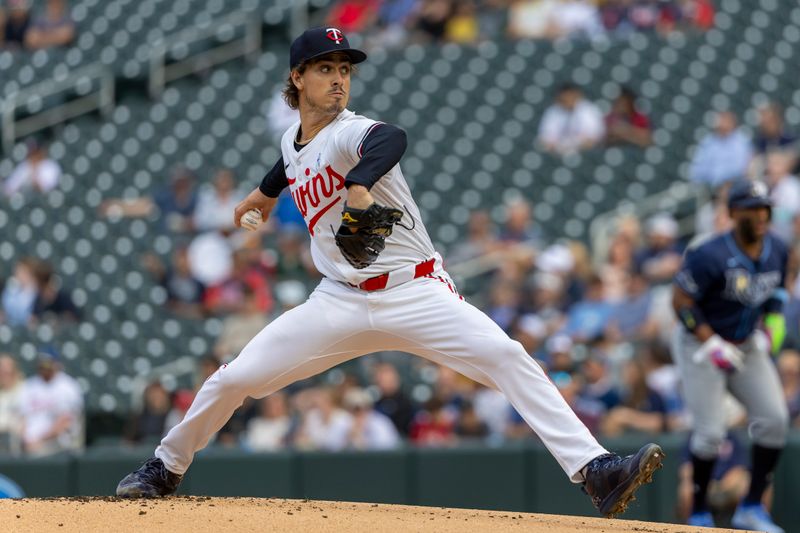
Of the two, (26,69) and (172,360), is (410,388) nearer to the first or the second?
(172,360)

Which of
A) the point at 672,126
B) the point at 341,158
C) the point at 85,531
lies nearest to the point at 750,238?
the point at 341,158

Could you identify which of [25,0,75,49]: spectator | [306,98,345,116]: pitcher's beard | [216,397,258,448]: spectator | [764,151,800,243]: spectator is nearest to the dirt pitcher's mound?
[306,98,345,116]: pitcher's beard

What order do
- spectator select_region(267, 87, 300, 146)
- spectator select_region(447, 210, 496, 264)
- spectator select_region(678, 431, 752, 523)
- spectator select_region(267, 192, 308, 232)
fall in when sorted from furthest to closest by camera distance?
spectator select_region(267, 87, 300, 146) → spectator select_region(267, 192, 308, 232) → spectator select_region(447, 210, 496, 264) → spectator select_region(678, 431, 752, 523)

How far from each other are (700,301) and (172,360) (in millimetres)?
5750

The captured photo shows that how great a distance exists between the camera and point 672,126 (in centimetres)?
1327

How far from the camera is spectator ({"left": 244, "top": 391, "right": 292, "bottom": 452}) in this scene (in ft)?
31.6

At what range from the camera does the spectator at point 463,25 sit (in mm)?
14789

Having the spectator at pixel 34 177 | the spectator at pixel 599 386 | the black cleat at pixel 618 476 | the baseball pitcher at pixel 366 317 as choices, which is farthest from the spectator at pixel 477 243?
the black cleat at pixel 618 476

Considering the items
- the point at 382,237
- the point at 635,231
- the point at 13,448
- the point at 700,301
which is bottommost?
the point at 13,448

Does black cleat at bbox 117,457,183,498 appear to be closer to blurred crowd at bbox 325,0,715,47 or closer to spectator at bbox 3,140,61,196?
spectator at bbox 3,140,61,196

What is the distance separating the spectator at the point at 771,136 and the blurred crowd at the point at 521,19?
2.47 metres

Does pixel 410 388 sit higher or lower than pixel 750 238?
lower

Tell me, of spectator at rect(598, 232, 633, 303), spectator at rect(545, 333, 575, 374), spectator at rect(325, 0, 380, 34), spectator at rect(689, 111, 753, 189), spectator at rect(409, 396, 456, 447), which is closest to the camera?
spectator at rect(545, 333, 575, 374)

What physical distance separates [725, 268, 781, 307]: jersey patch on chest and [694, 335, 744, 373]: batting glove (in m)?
0.22
